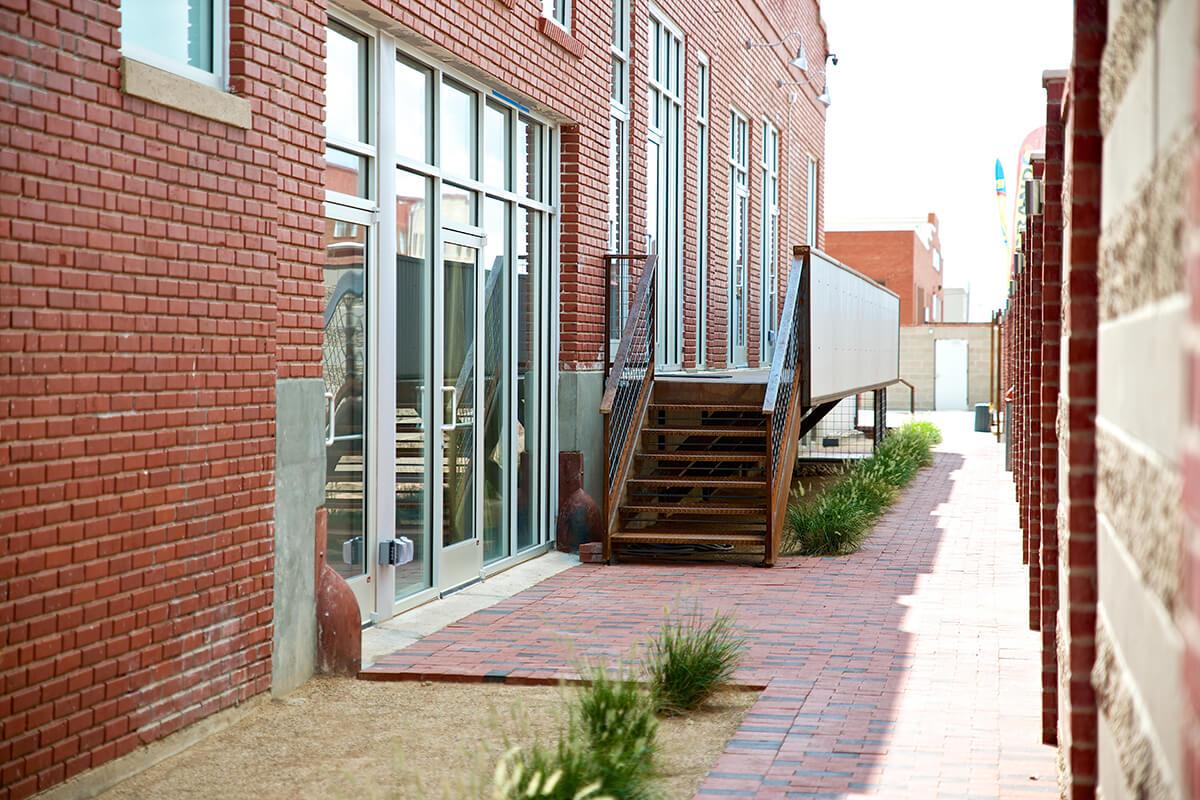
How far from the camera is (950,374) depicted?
4925 centimetres

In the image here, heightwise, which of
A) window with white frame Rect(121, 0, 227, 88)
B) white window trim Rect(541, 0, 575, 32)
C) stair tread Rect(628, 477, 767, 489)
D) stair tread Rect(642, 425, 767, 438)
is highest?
white window trim Rect(541, 0, 575, 32)

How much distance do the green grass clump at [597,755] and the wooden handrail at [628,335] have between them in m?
5.30

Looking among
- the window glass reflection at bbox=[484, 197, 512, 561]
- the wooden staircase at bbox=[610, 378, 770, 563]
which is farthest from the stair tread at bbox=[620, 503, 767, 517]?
the window glass reflection at bbox=[484, 197, 512, 561]

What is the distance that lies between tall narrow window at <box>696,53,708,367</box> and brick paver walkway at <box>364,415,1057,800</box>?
15.5 feet

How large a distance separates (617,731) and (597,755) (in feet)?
1.00

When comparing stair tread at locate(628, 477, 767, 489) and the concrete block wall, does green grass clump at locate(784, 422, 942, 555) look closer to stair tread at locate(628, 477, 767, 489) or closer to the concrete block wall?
stair tread at locate(628, 477, 767, 489)

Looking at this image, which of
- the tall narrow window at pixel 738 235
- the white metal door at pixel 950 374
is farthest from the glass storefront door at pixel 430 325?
the white metal door at pixel 950 374

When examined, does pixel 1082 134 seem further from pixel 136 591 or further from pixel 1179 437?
pixel 136 591

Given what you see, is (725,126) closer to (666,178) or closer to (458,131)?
(666,178)

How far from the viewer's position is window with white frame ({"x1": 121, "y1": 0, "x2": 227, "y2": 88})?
5781mm

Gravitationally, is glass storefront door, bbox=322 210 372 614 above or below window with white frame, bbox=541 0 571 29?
below

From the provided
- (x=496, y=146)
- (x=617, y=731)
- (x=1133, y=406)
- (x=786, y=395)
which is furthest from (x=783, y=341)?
(x=1133, y=406)

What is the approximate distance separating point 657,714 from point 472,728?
812 mm

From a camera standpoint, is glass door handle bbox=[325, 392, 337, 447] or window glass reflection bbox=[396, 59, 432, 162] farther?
window glass reflection bbox=[396, 59, 432, 162]
